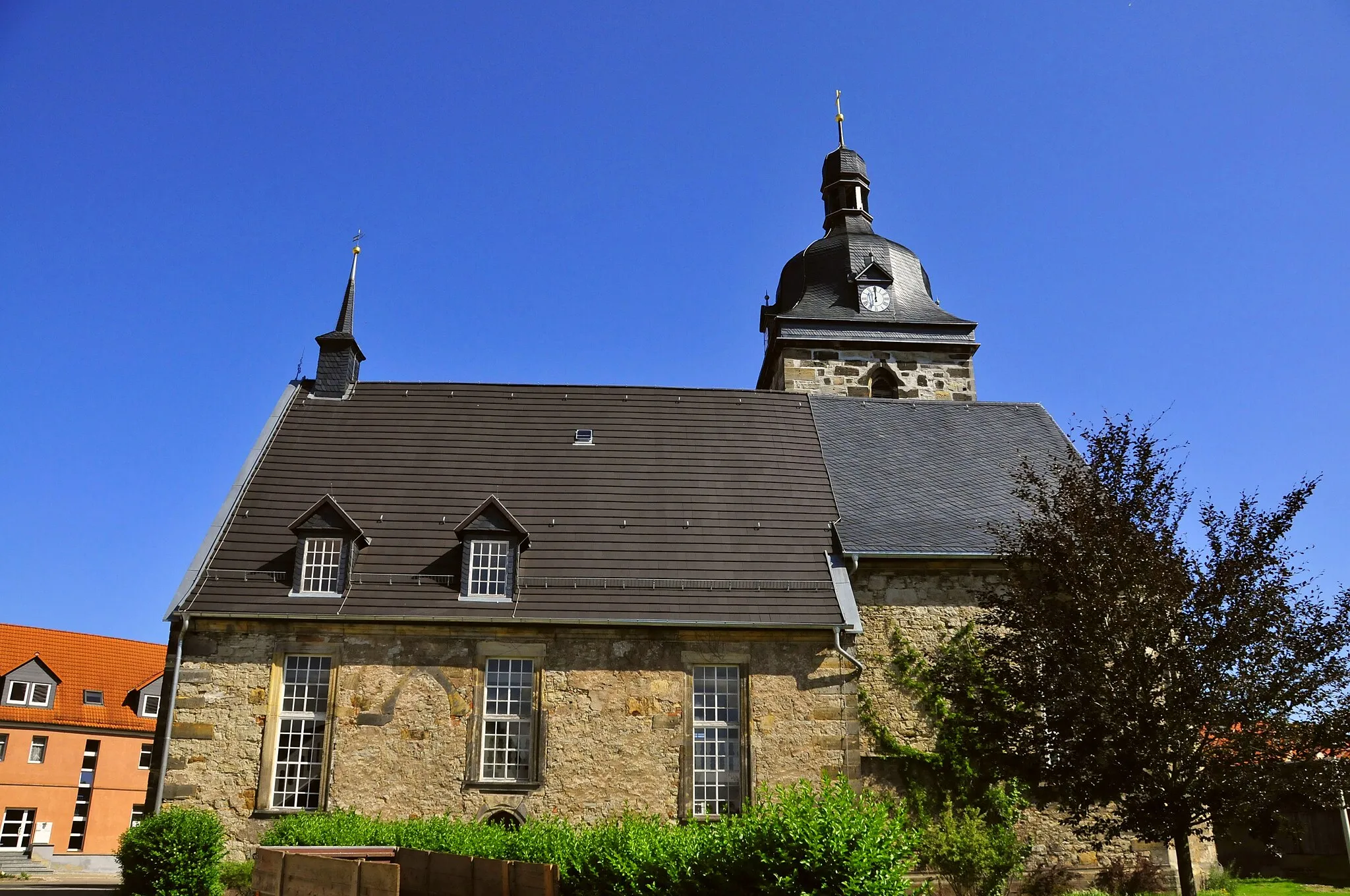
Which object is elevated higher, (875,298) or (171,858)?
(875,298)

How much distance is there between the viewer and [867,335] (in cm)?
2452

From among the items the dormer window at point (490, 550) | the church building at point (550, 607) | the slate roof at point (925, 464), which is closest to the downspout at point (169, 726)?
the church building at point (550, 607)

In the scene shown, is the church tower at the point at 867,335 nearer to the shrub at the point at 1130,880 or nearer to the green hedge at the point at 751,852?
the shrub at the point at 1130,880

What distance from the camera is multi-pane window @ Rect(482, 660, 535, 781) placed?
14.2 meters

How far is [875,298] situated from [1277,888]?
50.2 feet

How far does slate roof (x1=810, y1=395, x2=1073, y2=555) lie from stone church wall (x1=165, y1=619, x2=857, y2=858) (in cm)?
281

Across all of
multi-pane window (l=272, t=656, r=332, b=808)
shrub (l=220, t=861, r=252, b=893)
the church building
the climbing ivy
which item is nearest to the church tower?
the church building

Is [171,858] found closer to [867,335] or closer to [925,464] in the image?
[925,464]

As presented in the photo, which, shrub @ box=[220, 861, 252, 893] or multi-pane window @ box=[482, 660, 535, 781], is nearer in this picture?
shrub @ box=[220, 861, 252, 893]

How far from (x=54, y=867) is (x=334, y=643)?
28.1 metres

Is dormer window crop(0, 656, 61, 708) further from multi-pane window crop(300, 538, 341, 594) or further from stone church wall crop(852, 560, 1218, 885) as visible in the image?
stone church wall crop(852, 560, 1218, 885)

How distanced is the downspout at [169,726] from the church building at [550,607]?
0.10ft

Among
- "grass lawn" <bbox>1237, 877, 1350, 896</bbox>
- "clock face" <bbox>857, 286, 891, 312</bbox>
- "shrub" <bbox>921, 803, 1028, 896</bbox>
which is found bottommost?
"grass lawn" <bbox>1237, 877, 1350, 896</bbox>

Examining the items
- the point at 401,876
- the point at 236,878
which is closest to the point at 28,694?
the point at 236,878
